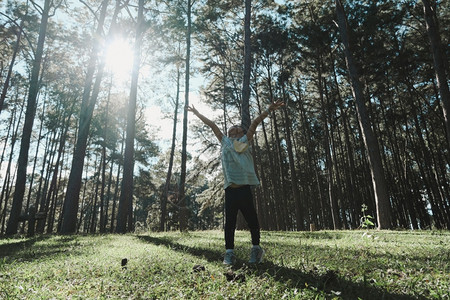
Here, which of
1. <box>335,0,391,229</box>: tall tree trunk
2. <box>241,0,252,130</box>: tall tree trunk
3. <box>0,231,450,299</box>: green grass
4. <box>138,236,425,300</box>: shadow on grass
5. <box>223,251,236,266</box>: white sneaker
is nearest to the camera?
<box>138,236,425,300</box>: shadow on grass

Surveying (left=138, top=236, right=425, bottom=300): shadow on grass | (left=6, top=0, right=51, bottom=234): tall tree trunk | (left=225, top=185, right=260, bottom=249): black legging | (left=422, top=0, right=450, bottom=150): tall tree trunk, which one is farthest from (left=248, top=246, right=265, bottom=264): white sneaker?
(left=6, top=0, right=51, bottom=234): tall tree trunk

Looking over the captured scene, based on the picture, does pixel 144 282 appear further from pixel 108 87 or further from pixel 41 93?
pixel 41 93

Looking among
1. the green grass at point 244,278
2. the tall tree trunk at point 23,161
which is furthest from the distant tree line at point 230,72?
the green grass at point 244,278

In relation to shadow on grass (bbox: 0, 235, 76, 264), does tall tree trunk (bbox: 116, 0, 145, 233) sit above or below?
above

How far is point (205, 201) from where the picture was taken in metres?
19.4

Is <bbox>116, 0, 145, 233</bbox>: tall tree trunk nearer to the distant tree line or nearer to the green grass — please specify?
the distant tree line

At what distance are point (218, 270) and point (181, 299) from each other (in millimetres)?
946

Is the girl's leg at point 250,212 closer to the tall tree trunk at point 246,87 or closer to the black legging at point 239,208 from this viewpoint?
the black legging at point 239,208

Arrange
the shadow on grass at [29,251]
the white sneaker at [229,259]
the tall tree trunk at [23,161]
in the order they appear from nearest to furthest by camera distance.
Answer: the white sneaker at [229,259]
the shadow on grass at [29,251]
the tall tree trunk at [23,161]

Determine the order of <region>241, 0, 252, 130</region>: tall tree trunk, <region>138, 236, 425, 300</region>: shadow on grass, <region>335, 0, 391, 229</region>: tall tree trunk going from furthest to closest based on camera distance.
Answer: <region>335, 0, 391, 229</region>: tall tree trunk
<region>241, 0, 252, 130</region>: tall tree trunk
<region>138, 236, 425, 300</region>: shadow on grass

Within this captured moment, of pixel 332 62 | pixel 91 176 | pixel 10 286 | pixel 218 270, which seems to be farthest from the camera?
pixel 91 176

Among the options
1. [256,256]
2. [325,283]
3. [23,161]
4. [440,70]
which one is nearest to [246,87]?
[256,256]

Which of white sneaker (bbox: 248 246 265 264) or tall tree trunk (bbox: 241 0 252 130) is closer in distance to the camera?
white sneaker (bbox: 248 246 265 264)

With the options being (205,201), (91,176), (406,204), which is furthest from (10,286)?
(91,176)
